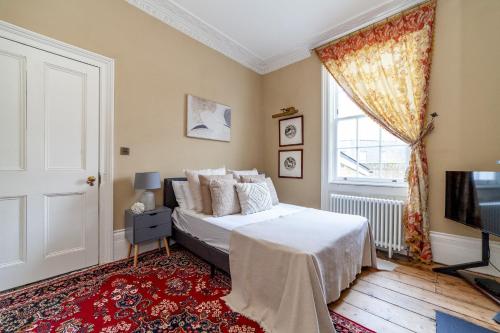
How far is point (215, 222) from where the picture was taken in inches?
80.8

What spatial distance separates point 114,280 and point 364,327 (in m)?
2.08

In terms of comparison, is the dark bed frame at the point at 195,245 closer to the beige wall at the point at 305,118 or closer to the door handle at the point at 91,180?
the door handle at the point at 91,180

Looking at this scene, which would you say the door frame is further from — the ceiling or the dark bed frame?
the ceiling

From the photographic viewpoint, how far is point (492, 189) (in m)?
Answer: 1.82

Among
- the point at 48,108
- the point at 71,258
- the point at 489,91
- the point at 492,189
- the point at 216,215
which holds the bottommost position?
the point at 71,258

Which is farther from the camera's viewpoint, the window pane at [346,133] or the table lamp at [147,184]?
the window pane at [346,133]

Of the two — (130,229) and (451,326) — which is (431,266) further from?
(130,229)

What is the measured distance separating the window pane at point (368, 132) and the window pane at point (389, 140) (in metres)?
0.07

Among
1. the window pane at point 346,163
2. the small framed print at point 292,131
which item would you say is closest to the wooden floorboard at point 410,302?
the window pane at point 346,163

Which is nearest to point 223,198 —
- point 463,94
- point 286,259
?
point 286,259

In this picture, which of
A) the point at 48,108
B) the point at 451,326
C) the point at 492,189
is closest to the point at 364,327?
the point at 451,326

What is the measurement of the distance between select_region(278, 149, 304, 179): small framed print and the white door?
2746 mm

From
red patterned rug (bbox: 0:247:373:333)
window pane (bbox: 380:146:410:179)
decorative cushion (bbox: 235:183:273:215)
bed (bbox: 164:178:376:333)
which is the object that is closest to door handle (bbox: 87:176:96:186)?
red patterned rug (bbox: 0:247:373:333)

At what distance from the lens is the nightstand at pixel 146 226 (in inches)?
85.0
